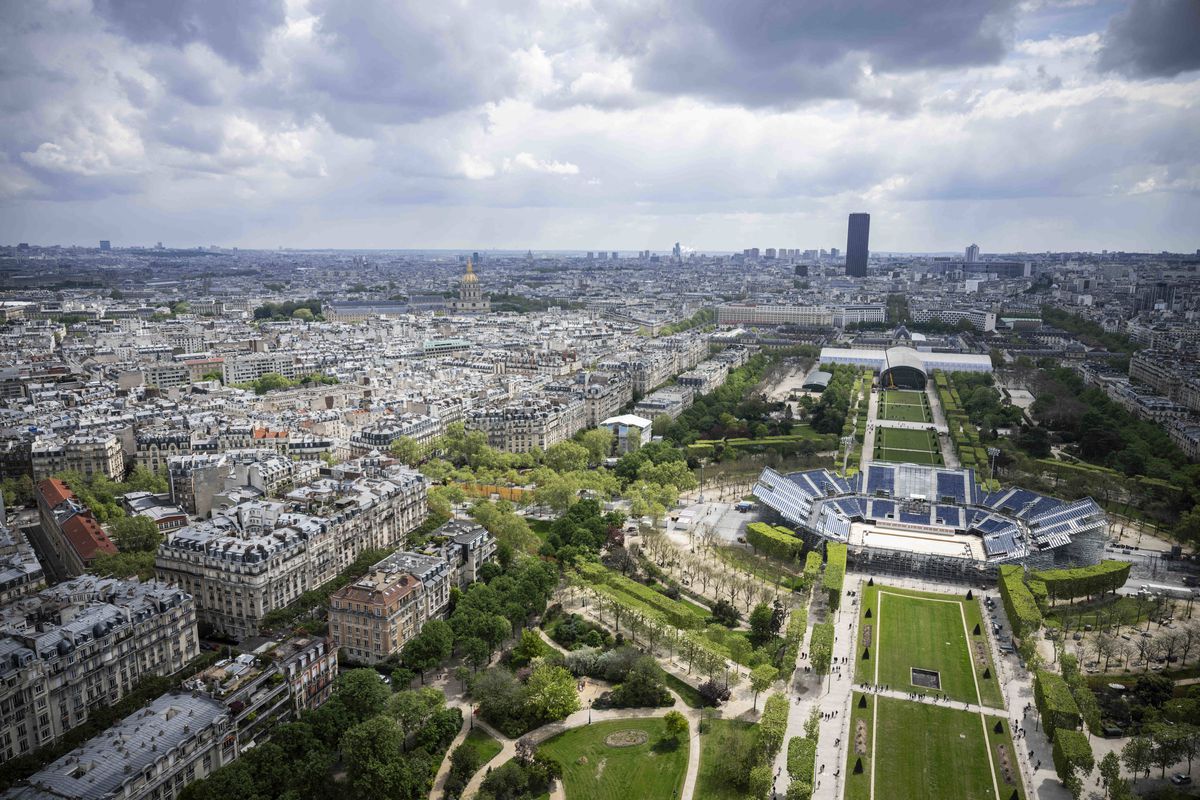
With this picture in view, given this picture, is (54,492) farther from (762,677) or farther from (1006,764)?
(1006,764)

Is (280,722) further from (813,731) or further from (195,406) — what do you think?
(195,406)

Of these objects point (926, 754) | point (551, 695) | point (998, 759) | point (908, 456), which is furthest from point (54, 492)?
point (908, 456)

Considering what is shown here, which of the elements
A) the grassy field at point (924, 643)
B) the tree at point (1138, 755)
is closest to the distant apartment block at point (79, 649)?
the grassy field at point (924, 643)

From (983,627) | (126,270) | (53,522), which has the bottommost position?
(983,627)

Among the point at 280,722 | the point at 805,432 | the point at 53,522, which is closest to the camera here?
the point at 280,722

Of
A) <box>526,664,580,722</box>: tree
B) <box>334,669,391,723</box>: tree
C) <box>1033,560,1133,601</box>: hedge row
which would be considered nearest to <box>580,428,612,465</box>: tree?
<box>526,664,580,722</box>: tree

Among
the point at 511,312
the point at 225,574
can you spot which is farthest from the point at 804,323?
the point at 225,574
